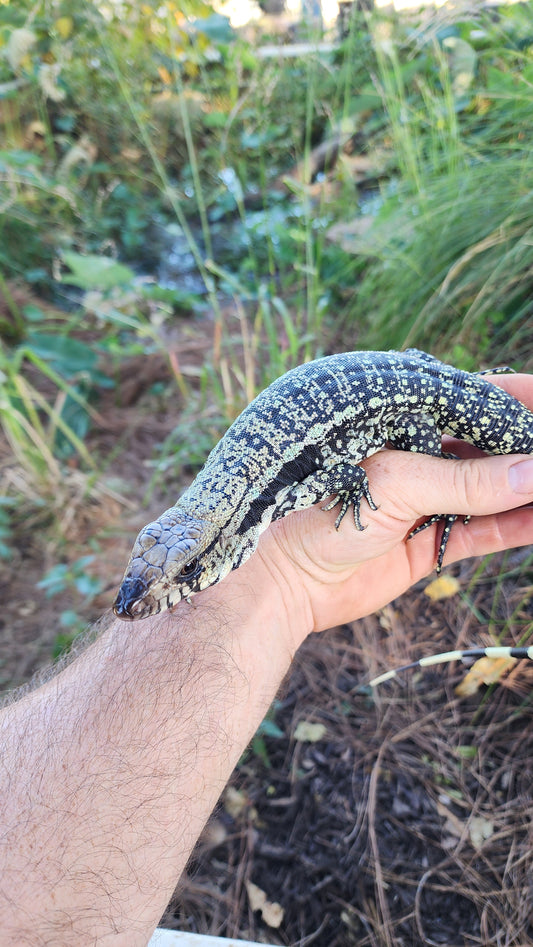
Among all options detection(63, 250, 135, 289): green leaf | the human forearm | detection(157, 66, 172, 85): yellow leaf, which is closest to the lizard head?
the human forearm

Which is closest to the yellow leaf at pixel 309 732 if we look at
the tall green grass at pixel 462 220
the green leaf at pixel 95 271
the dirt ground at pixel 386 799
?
the dirt ground at pixel 386 799

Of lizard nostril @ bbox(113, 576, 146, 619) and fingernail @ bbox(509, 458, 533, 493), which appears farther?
fingernail @ bbox(509, 458, 533, 493)

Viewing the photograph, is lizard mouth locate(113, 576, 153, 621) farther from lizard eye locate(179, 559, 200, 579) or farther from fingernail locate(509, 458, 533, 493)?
fingernail locate(509, 458, 533, 493)

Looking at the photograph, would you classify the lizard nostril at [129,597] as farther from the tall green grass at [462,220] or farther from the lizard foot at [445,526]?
the tall green grass at [462,220]

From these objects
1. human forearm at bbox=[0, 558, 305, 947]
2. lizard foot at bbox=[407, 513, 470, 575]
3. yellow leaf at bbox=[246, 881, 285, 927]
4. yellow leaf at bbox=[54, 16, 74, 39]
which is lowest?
yellow leaf at bbox=[246, 881, 285, 927]

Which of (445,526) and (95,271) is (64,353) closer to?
(95,271)

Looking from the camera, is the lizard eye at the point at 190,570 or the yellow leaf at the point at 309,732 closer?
the lizard eye at the point at 190,570

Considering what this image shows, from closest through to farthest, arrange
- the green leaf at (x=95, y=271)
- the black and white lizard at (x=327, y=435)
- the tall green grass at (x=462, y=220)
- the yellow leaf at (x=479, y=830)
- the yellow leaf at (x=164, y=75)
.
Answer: the black and white lizard at (x=327, y=435) → the yellow leaf at (x=479, y=830) → the tall green grass at (x=462, y=220) → the green leaf at (x=95, y=271) → the yellow leaf at (x=164, y=75)

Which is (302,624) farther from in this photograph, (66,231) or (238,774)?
(66,231)
